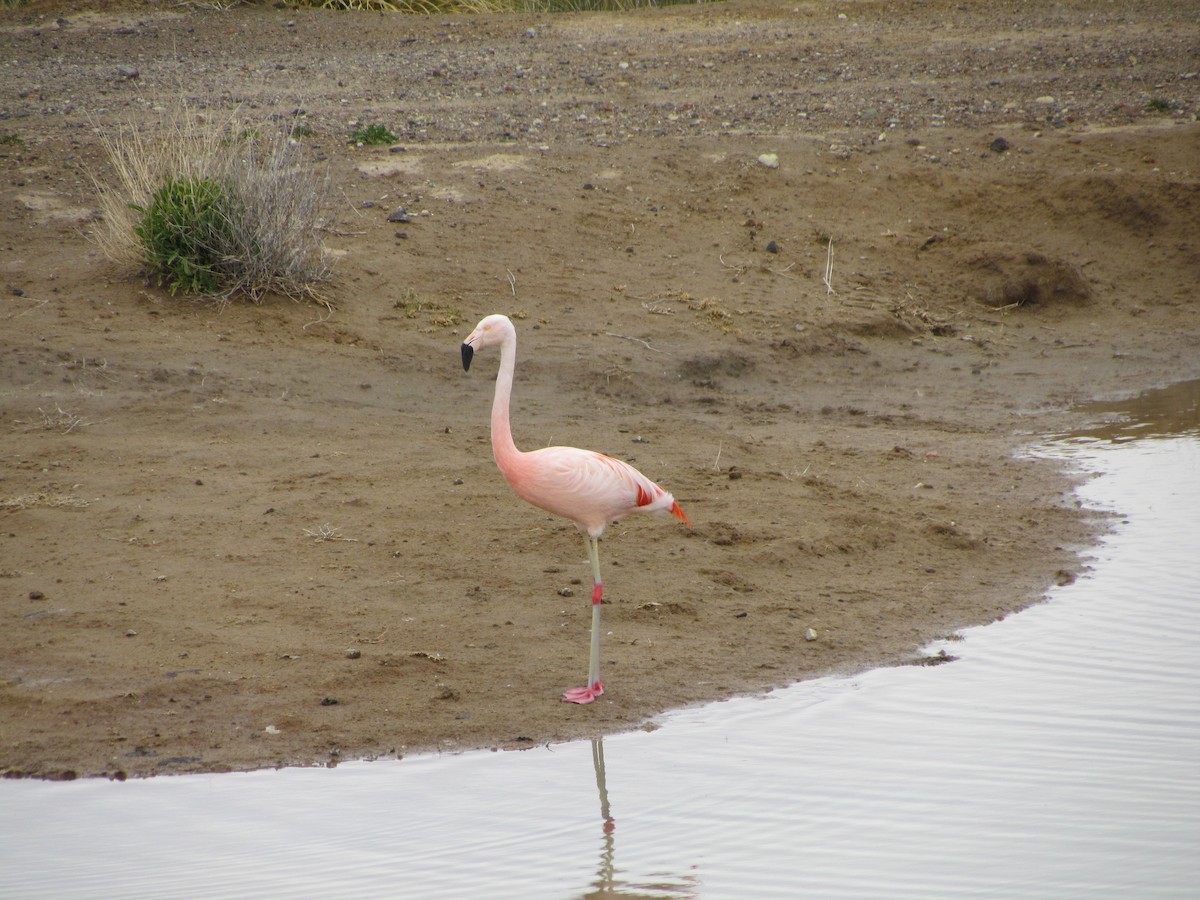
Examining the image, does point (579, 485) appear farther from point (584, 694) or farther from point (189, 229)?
point (189, 229)

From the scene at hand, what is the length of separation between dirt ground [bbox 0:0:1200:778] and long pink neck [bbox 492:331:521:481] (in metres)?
0.92

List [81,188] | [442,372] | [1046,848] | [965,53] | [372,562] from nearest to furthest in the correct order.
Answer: [1046,848] < [372,562] < [442,372] < [81,188] < [965,53]

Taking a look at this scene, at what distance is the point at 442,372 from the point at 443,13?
11091 mm

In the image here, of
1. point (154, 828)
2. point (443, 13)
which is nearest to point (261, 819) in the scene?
point (154, 828)

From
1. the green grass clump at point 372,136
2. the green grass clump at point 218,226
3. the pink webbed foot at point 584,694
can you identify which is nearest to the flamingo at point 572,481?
the pink webbed foot at point 584,694

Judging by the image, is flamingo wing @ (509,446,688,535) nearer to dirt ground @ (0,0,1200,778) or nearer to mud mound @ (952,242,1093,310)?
dirt ground @ (0,0,1200,778)

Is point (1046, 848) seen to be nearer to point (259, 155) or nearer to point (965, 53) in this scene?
point (259, 155)

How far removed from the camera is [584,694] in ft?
17.2

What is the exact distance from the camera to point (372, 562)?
6402 millimetres

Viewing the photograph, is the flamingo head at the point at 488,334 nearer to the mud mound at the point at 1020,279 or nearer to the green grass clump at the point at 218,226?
the green grass clump at the point at 218,226

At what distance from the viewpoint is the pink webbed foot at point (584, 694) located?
5215 mm

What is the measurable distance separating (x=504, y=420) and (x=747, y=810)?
1.91 m

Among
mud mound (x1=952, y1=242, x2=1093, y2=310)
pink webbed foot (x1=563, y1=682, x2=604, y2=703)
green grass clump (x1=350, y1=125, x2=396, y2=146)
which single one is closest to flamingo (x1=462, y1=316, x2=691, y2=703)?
pink webbed foot (x1=563, y1=682, x2=604, y2=703)

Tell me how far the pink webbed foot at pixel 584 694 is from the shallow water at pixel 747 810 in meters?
0.26
